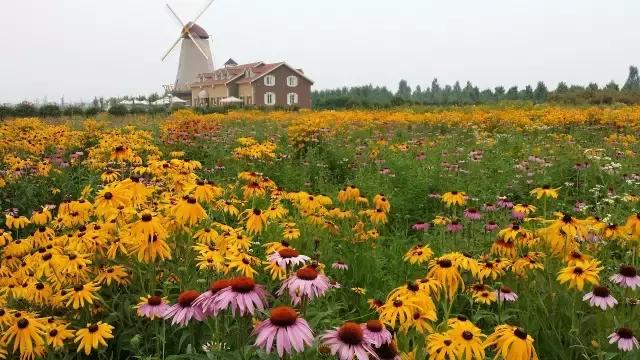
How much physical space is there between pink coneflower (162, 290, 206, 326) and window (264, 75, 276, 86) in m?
40.6

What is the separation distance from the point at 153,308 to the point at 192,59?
161 ft

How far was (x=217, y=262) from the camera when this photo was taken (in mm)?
2223

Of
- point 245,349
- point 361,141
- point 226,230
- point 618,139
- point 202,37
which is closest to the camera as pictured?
point 245,349

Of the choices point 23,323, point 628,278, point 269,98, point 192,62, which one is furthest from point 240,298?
point 192,62

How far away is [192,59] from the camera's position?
48.4m

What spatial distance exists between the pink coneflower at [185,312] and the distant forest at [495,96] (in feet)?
75.7

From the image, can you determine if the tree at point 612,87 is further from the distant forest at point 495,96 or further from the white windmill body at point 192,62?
the white windmill body at point 192,62

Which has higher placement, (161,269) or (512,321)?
(161,269)

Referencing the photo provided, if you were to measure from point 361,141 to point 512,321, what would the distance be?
283 inches

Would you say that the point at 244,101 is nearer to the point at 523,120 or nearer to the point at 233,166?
the point at 523,120

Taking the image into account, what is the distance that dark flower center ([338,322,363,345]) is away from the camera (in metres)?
1.33

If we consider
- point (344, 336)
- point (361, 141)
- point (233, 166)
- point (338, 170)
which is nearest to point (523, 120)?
point (361, 141)

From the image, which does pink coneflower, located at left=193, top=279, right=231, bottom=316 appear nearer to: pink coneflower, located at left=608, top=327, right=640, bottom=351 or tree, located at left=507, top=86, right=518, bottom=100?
pink coneflower, located at left=608, top=327, right=640, bottom=351

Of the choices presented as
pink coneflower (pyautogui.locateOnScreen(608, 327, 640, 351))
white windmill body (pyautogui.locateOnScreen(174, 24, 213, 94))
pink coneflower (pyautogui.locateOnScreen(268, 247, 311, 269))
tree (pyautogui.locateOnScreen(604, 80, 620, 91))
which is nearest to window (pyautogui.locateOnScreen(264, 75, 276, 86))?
white windmill body (pyautogui.locateOnScreen(174, 24, 213, 94))
